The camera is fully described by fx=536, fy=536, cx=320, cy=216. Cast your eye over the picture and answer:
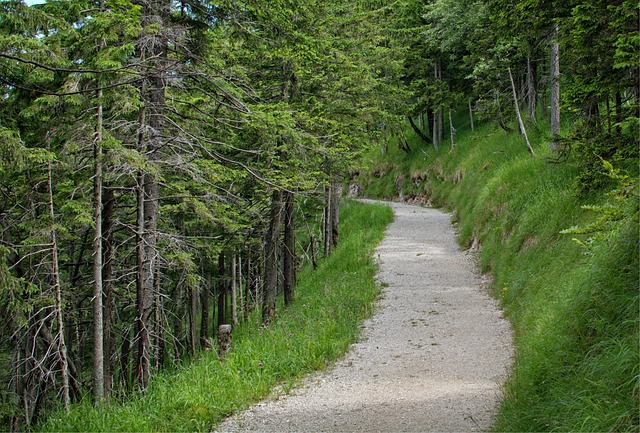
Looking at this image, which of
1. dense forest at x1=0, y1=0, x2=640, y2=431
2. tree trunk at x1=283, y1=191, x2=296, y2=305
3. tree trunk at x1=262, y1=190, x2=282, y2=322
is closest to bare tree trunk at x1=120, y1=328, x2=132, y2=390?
dense forest at x1=0, y1=0, x2=640, y2=431


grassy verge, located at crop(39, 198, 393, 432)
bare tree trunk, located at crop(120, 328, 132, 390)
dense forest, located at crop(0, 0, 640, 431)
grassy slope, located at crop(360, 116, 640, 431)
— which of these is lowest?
bare tree trunk, located at crop(120, 328, 132, 390)

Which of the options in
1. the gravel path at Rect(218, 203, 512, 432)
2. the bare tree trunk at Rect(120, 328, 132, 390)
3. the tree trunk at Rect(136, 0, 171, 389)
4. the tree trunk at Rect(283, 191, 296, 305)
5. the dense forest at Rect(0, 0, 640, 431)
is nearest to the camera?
the gravel path at Rect(218, 203, 512, 432)

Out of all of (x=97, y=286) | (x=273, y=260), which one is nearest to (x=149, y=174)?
(x=97, y=286)

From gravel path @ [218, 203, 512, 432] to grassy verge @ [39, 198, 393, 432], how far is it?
0.86 ft

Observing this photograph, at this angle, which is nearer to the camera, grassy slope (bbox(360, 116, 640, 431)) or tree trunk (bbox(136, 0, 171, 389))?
grassy slope (bbox(360, 116, 640, 431))

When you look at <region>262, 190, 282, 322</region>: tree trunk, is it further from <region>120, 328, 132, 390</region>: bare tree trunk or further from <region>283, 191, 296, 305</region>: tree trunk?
<region>120, 328, 132, 390</region>: bare tree trunk

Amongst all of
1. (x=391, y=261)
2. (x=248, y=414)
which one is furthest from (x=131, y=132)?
(x=391, y=261)

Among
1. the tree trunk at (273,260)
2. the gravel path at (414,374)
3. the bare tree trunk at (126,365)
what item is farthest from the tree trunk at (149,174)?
the tree trunk at (273,260)

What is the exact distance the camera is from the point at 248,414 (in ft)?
20.8

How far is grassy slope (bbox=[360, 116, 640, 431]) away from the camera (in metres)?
4.04

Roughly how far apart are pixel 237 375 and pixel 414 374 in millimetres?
2431

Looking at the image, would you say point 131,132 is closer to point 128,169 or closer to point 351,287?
point 128,169

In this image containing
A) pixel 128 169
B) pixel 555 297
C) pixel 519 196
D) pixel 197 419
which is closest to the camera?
pixel 197 419

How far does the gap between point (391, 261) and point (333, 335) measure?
7.21m
